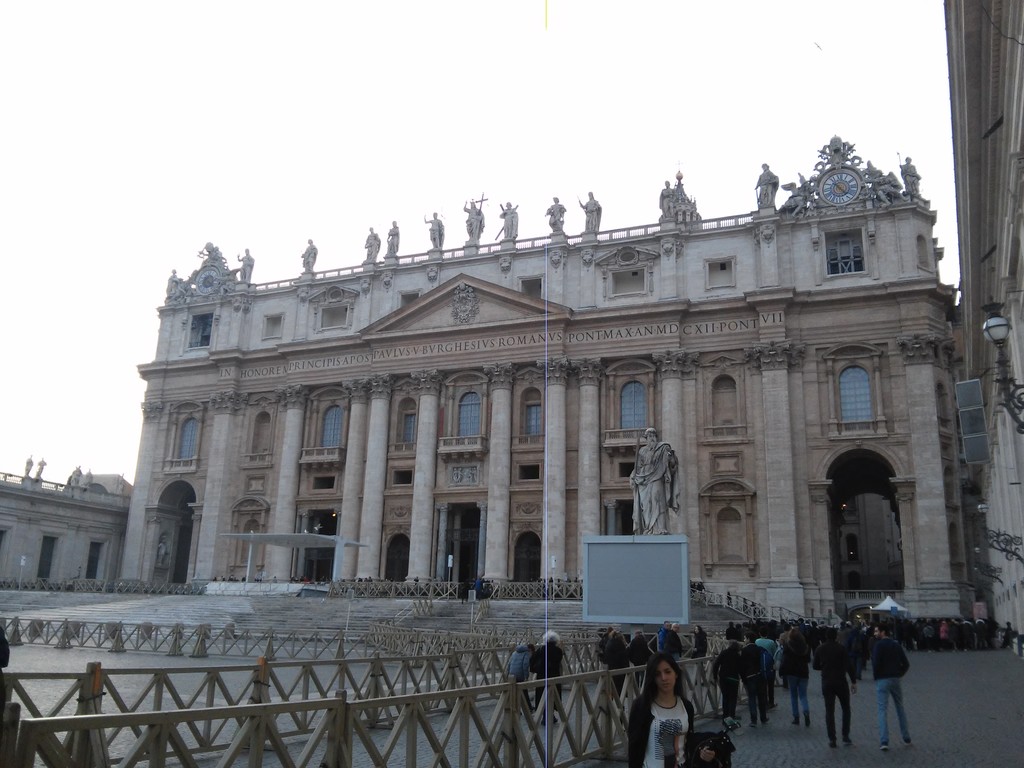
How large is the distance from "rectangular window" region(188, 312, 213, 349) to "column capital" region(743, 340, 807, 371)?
3516 centimetres

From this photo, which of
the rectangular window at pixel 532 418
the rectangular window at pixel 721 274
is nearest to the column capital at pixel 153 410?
→ the rectangular window at pixel 532 418

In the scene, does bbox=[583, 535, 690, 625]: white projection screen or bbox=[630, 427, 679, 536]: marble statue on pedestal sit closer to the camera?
bbox=[583, 535, 690, 625]: white projection screen

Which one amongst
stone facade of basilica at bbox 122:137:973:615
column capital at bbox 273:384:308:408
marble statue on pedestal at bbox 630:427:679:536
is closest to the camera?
marble statue on pedestal at bbox 630:427:679:536

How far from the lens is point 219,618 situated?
3603 cm

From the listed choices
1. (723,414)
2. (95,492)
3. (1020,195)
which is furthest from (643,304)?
(95,492)

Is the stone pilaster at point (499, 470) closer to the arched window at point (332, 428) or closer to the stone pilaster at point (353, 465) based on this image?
the stone pilaster at point (353, 465)

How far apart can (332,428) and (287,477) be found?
3.82 metres

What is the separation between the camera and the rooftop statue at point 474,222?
52.4 m

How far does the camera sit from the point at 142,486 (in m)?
56.3

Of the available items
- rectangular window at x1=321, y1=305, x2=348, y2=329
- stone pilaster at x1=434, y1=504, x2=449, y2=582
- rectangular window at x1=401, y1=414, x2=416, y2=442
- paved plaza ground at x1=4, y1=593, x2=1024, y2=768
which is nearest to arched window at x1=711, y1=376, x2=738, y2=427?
stone pilaster at x1=434, y1=504, x2=449, y2=582

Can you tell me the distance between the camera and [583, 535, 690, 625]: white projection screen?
19484 mm

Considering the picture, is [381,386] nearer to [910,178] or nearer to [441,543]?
[441,543]

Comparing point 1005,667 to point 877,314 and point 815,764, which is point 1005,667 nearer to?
point 815,764

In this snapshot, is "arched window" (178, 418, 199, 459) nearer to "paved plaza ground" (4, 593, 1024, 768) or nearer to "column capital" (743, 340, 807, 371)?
"paved plaza ground" (4, 593, 1024, 768)
